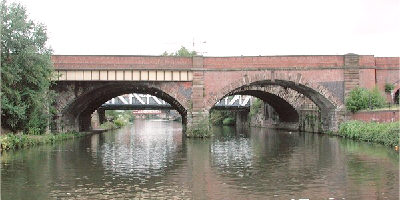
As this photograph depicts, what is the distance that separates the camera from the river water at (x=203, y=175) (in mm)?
15992

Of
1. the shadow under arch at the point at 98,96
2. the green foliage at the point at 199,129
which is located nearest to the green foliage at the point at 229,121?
the shadow under arch at the point at 98,96

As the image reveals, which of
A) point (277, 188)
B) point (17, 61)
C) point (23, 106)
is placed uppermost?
point (17, 61)

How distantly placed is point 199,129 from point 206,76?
464 cm

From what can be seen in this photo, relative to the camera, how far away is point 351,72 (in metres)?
45.7

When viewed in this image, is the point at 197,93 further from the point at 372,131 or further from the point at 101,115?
the point at 101,115

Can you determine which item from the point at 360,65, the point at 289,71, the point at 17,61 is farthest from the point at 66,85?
the point at 360,65

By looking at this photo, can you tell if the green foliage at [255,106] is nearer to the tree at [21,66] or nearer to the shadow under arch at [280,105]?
the shadow under arch at [280,105]

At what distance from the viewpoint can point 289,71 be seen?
44.7 m

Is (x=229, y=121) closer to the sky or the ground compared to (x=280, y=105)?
closer to the ground

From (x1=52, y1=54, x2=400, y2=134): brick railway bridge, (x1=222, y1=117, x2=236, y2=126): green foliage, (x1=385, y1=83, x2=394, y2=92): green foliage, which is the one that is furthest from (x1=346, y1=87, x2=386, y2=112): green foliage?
(x1=222, y1=117, x2=236, y2=126): green foliage

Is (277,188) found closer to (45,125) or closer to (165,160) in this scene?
(165,160)

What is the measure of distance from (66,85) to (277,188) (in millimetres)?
30769

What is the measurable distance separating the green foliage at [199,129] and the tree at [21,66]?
12.9 meters

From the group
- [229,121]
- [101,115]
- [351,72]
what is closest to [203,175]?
[351,72]
